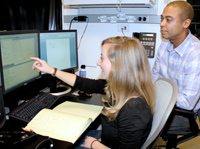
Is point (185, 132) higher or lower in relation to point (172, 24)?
lower

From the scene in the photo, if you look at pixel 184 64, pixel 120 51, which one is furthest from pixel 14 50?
pixel 184 64

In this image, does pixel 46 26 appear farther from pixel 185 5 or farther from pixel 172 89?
pixel 172 89

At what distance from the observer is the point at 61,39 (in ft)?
5.24

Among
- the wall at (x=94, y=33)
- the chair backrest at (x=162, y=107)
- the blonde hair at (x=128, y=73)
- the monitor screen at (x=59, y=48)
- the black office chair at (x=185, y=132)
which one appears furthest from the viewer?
the wall at (x=94, y=33)

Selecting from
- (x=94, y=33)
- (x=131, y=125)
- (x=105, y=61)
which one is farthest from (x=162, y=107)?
(x=94, y=33)

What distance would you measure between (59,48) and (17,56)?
1.51 feet

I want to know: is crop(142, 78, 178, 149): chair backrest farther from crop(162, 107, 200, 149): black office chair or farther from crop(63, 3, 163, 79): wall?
crop(63, 3, 163, 79): wall

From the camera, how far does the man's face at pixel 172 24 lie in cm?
153

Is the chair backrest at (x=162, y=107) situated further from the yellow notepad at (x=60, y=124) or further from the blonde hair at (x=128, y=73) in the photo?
the yellow notepad at (x=60, y=124)

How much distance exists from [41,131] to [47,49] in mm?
723

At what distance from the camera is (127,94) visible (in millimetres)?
962

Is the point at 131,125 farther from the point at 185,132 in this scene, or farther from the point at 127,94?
the point at 185,132

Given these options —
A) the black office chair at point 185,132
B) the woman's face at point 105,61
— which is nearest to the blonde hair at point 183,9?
the black office chair at point 185,132

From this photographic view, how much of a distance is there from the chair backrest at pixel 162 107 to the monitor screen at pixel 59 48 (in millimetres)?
904
